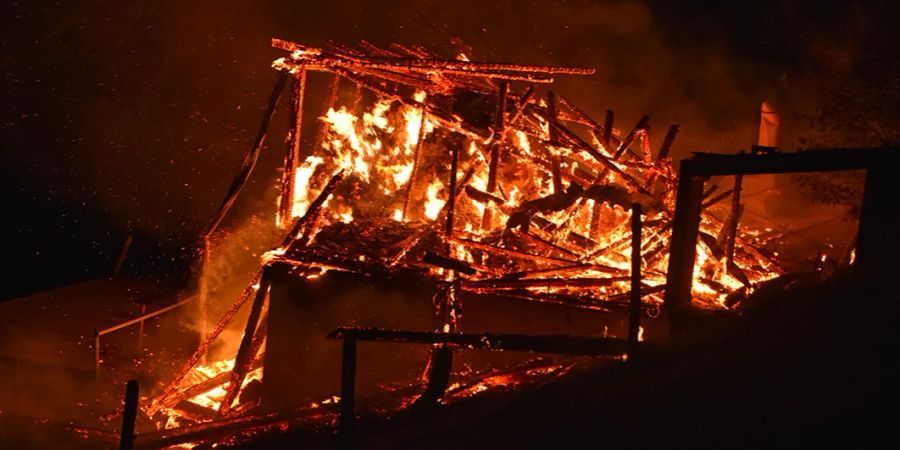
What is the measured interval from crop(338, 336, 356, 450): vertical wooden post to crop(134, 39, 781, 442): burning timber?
2.56m

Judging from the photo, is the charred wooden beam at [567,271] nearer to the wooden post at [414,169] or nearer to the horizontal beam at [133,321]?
the wooden post at [414,169]

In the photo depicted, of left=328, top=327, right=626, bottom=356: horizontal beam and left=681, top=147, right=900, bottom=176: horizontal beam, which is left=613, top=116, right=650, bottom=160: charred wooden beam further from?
left=328, top=327, right=626, bottom=356: horizontal beam

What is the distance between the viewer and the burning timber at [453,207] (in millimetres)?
9016

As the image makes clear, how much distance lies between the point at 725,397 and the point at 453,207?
16.9 feet

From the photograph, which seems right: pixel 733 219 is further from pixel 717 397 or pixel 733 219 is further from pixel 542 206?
pixel 717 397

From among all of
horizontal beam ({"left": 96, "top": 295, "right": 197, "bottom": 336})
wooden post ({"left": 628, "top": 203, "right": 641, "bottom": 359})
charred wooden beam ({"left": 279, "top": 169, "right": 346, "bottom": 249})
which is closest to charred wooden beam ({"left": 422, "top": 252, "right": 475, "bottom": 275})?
charred wooden beam ({"left": 279, "top": 169, "right": 346, "bottom": 249})

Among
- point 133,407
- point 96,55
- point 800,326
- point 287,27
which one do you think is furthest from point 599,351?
point 96,55

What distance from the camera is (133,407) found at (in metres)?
5.46

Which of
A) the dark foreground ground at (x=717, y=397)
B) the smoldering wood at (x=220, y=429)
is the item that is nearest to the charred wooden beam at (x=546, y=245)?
the dark foreground ground at (x=717, y=397)

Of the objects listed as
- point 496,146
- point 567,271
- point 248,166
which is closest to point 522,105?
point 496,146

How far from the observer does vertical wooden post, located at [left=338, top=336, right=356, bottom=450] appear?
17.7 feet

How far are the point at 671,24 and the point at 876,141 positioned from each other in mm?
8488

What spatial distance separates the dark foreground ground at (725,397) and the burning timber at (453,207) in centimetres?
240

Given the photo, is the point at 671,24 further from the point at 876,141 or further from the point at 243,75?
the point at 243,75
